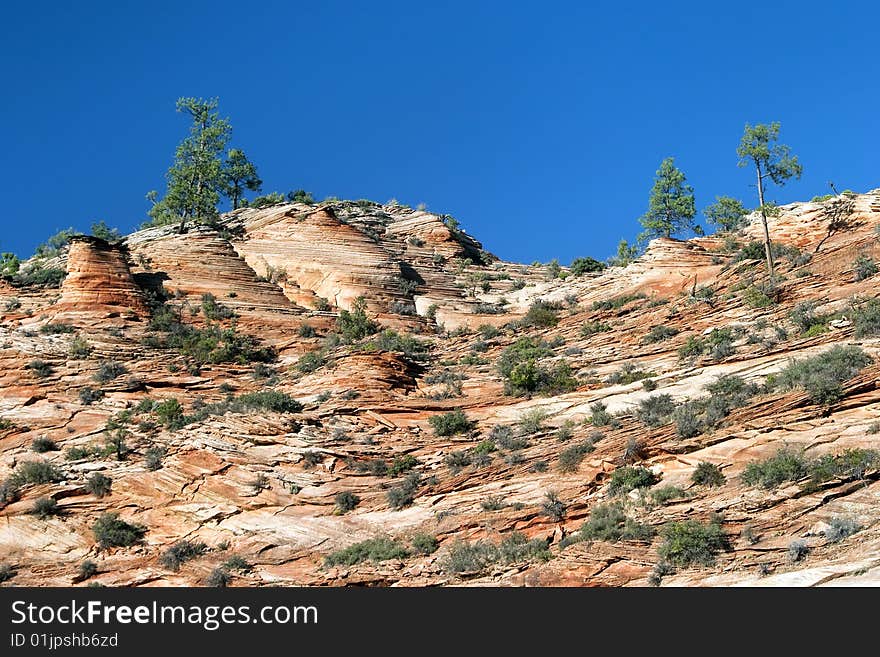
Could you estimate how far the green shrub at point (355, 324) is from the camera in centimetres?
4516

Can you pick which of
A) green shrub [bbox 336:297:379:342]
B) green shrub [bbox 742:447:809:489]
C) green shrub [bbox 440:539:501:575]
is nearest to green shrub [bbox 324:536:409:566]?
green shrub [bbox 440:539:501:575]

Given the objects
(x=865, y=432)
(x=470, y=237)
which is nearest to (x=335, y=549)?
(x=865, y=432)

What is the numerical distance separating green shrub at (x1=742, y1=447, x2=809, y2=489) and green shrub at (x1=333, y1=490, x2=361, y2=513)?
11.5 metres

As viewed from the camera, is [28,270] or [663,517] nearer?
[663,517]

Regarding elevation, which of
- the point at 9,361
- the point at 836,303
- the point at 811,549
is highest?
the point at 9,361

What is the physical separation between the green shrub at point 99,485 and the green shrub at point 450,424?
10.8m

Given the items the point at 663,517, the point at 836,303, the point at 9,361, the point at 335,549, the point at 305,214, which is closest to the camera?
the point at 663,517

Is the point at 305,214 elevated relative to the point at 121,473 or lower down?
elevated

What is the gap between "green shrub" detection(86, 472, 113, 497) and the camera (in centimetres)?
3183

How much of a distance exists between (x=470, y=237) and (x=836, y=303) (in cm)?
3393

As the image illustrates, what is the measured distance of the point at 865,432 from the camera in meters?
24.8

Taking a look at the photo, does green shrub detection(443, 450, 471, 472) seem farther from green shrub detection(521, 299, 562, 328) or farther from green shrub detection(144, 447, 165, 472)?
green shrub detection(521, 299, 562, 328)

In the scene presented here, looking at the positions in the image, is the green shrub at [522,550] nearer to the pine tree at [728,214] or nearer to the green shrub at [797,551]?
the green shrub at [797,551]

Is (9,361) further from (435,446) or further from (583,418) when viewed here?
(583,418)
